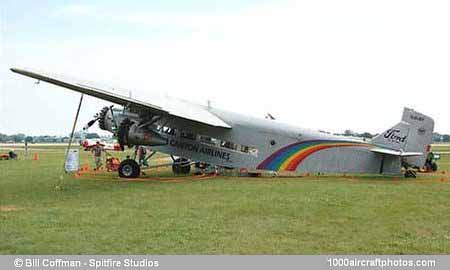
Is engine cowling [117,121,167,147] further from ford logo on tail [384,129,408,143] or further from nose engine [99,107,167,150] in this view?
ford logo on tail [384,129,408,143]

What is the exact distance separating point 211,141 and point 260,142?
188 cm

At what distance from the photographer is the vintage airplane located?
67.4 ft

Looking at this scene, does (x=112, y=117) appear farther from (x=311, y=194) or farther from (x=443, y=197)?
(x=443, y=197)

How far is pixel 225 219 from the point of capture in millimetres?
10414

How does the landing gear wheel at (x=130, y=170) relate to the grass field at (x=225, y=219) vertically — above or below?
above

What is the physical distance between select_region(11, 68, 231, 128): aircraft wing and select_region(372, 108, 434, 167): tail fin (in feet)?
19.4

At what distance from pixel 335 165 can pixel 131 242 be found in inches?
528

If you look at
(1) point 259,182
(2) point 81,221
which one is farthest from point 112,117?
(2) point 81,221

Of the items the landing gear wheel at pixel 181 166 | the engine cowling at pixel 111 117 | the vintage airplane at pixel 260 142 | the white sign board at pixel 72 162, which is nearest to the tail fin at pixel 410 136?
the vintage airplane at pixel 260 142

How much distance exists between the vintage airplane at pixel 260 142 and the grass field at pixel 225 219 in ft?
11.5

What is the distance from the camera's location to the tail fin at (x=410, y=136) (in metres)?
21.0

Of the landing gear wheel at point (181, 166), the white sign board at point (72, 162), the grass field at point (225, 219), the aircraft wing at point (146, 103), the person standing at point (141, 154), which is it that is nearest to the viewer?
the grass field at point (225, 219)

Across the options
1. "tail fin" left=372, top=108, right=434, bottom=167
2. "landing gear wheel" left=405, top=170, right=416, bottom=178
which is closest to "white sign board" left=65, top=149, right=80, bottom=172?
"tail fin" left=372, top=108, right=434, bottom=167

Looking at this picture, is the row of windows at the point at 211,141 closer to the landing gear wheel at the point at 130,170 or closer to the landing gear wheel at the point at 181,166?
the landing gear wheel at the point at 181,166
